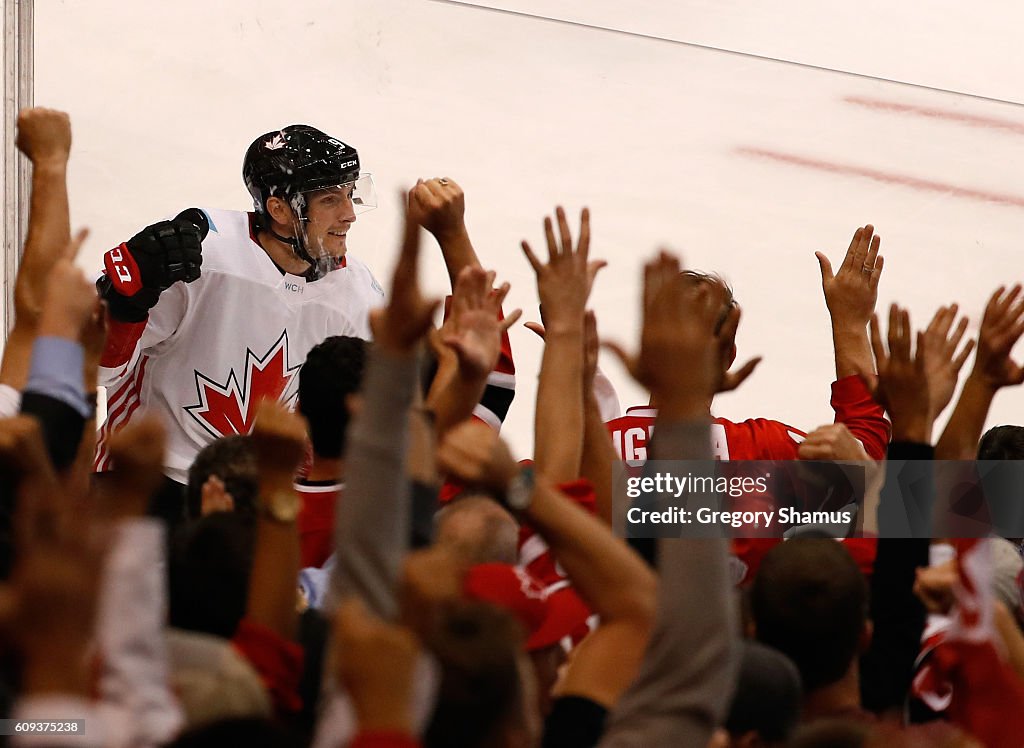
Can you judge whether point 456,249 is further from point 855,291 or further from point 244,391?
point 244,391

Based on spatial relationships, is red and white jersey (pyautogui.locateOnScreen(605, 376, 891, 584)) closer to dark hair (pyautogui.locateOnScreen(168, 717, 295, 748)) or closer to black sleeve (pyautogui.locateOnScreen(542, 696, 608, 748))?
black sleeve (pyautogui.locateOnScreen(542, 696, 608, 748))

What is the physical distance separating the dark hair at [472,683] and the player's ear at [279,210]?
2.22 metres

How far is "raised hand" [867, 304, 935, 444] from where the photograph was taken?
5.71 ft

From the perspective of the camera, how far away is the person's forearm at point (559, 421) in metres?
1.79

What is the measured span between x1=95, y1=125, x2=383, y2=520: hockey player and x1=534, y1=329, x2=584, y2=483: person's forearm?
124 cm

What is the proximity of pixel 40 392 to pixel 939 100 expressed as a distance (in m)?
3.65

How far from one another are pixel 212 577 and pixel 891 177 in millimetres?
3380

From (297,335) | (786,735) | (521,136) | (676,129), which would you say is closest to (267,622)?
(786,735)

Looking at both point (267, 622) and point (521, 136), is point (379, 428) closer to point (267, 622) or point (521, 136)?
point (267, 622)

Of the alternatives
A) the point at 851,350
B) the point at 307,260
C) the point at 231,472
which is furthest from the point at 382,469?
the point at 307,260

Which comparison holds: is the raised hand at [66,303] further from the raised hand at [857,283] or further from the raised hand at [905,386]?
the raised hand at [857,283]

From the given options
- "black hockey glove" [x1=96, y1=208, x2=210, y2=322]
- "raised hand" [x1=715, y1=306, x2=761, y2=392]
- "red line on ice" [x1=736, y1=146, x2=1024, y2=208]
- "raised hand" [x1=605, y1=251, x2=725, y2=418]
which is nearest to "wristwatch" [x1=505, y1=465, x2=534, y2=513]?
"raised hand" [x1=605, y1=251, x2=725, y2=418]

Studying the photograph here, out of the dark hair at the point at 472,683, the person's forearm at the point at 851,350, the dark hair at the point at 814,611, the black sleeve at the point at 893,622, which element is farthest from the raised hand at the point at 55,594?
the person's forearm at the point at 851,350

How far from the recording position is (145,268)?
9.31ft
